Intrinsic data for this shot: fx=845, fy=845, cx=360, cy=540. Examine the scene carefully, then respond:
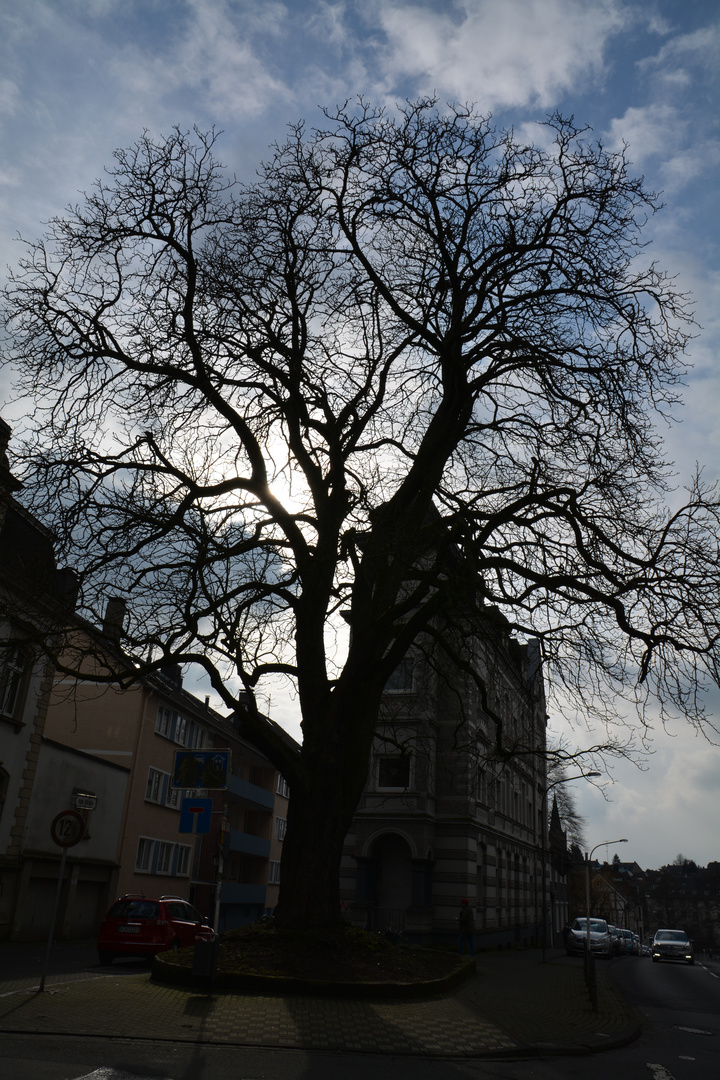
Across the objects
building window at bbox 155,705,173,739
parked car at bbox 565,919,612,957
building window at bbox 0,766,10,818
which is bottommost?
parked car at bbox 565,919,612,957

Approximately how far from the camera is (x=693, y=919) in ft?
585

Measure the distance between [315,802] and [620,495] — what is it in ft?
23.6

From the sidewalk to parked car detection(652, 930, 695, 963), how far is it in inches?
1386

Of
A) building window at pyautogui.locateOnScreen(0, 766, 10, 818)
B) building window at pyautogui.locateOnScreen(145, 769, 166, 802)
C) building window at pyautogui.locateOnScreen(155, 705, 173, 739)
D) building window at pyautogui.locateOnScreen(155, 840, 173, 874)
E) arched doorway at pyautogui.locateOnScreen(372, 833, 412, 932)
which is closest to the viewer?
building window at pyautogui.locateOnScreen(0, 766, 10, 818)

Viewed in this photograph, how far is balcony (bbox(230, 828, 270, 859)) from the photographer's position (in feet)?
143

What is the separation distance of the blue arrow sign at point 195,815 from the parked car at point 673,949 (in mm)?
39241

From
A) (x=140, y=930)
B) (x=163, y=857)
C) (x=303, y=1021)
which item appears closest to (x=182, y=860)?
(x=163, y=857)

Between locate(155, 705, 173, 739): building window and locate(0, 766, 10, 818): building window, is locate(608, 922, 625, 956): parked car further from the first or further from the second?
locate(0, 766, 10, 818): building window

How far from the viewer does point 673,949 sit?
44.5m

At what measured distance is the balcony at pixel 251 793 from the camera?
43.5 metres

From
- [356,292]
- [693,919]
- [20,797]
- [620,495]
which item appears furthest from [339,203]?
[693,919]

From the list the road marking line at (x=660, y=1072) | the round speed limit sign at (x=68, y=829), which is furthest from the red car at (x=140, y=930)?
the road marking line at (x=660, y=1072)

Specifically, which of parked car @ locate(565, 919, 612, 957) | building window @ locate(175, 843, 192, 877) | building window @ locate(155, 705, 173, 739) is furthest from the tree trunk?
parked car @ locate(565, 919, 612, 957)

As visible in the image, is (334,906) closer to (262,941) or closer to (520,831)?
(262,941)
